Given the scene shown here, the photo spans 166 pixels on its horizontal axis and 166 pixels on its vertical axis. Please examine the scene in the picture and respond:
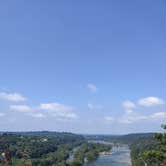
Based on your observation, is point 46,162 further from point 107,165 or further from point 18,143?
point 18,143

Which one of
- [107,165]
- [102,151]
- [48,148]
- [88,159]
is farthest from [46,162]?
[102,151]

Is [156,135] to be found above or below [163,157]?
above

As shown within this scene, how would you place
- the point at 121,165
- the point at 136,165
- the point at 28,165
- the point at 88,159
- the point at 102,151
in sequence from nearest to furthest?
the point at 28,165 → the point at 136,165 → the point at 121,165 → the point at 88,159 → the point at 102,151

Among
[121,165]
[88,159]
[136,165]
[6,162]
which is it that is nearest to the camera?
[6,162]

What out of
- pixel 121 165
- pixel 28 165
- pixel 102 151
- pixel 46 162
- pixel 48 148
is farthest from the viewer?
pixel 102 151

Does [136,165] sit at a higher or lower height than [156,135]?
lower

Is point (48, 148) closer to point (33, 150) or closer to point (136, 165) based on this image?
point (33, 150)

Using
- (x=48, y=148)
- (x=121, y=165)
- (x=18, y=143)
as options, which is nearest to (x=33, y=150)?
(x=48, y=148)

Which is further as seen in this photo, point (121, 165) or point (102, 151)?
point (102, 151)

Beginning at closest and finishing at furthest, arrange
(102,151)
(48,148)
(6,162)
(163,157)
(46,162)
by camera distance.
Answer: (6,162), (163,157), (46,162), (48,148), (102,151)
